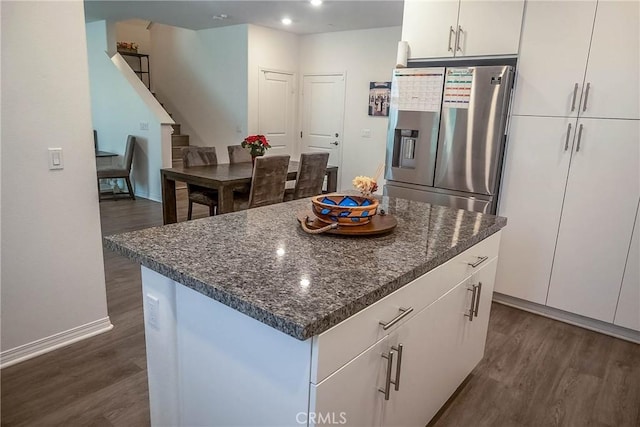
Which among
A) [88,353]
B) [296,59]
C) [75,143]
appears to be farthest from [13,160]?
[296,59]

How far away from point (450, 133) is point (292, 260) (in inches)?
82.5

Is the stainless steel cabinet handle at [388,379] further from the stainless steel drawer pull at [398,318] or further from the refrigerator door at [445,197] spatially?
the refrigerator door at [445,197]

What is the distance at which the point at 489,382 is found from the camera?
2.20 metres

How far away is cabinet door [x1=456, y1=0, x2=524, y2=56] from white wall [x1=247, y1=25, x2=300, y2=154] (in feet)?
12.1

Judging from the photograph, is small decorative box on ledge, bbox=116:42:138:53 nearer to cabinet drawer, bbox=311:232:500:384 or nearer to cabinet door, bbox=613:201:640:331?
cabinet drawer, bbox=311:232:500:384

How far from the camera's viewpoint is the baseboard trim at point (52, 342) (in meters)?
2.17

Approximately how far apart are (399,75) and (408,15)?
453mm

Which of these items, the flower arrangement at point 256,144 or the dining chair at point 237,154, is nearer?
the flower arrangement at point 256,144

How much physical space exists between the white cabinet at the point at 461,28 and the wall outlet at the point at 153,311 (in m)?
2.61

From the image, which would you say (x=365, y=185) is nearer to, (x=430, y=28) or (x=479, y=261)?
(x=479, y=261)

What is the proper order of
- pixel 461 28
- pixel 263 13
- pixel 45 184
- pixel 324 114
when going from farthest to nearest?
pixel 324 114, pixel 263 13, pixel 461 28, pixel 45 184

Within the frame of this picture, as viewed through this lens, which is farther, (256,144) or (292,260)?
(256,144)

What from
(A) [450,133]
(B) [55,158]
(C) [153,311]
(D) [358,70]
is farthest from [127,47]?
(C) [153,311]

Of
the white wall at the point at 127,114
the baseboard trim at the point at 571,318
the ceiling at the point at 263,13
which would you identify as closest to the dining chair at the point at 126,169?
the white wall at the point at 127,114
